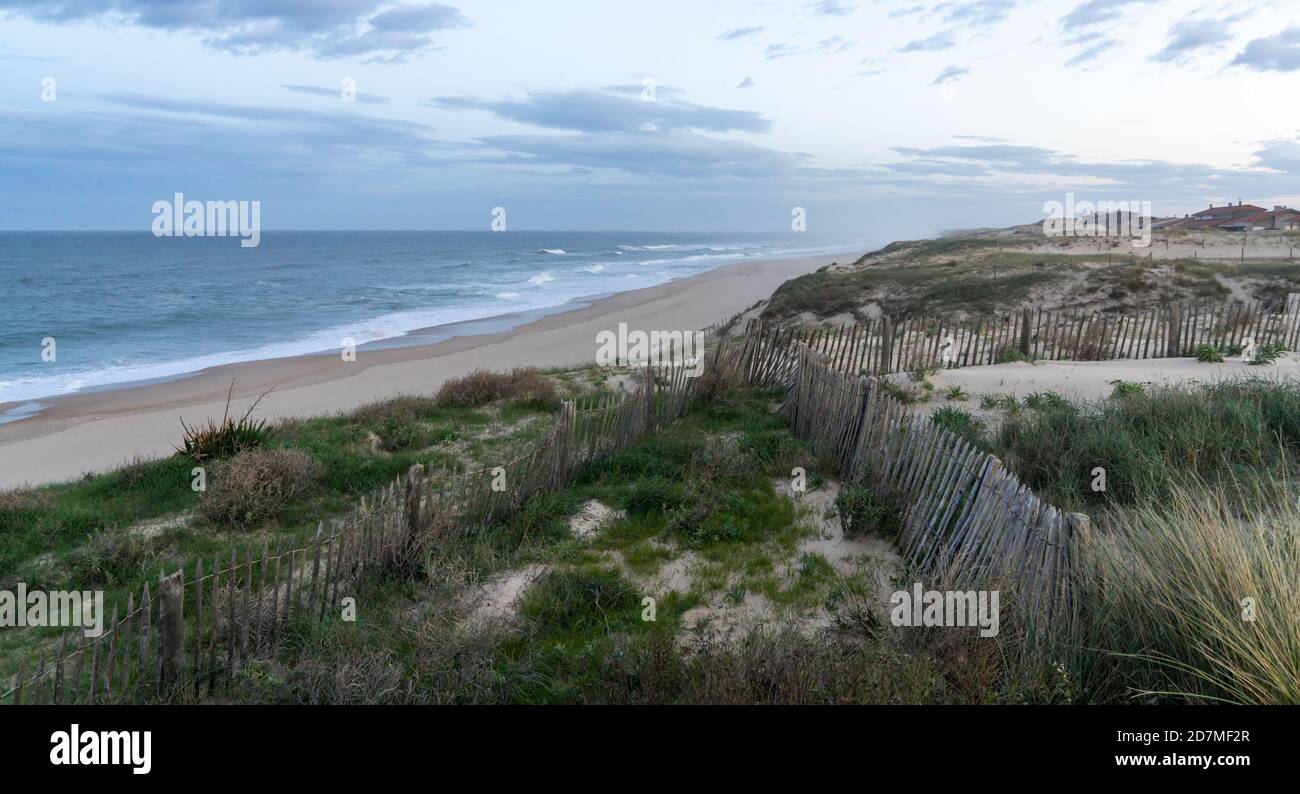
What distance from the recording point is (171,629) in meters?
4.36

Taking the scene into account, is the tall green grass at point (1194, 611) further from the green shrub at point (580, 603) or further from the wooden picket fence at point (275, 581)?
the wooden picket fence at point (275, 581)

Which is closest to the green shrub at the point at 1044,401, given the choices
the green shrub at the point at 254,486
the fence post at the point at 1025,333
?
the fence post at the point at 1025,333

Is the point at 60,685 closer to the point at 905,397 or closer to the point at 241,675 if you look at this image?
the point at 241,675

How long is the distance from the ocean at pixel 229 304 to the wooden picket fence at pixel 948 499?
17.6m

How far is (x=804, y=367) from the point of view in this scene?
33.1ft

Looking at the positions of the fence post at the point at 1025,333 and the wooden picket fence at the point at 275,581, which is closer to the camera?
the wooden picket fence at the point at 275,581

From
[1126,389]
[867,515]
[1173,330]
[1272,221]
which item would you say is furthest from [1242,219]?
[867,515]

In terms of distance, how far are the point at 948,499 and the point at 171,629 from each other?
5.19 metres

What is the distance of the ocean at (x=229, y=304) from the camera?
23656 millimetres

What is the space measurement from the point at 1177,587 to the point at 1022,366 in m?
8.35

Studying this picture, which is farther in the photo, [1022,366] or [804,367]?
[1022,366]

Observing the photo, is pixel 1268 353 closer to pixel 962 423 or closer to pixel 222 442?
pixel 962 423

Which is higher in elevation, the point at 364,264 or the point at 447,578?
the point at 364,264
